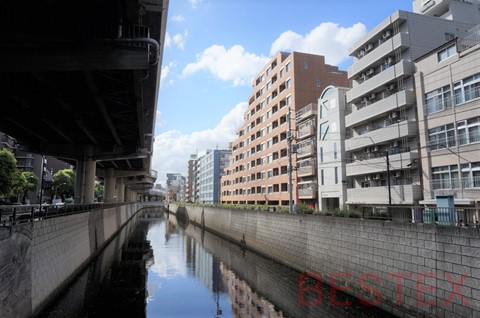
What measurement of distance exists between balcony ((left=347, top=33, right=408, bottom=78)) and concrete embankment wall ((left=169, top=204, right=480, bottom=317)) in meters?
18.7

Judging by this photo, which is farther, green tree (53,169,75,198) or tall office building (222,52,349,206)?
green tree (53,169,75,198)

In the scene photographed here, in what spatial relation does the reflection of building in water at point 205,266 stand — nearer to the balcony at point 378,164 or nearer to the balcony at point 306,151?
the balcony at point 378,164

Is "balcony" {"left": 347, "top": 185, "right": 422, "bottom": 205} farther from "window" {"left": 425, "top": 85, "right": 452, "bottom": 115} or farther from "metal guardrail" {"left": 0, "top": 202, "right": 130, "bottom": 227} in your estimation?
"metal guardrail" {"left": 0, "top": 202, "right": 130, "bottom": 227}

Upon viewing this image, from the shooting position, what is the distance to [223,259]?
1232 inches

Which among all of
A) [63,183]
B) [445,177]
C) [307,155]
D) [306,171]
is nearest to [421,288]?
[445,177]

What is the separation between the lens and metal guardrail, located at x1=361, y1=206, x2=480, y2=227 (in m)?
12.8

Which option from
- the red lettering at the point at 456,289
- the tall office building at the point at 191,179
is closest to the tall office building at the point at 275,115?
the red lettering at the point at 456,289

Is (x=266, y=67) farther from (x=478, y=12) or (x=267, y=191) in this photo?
(x=478, y=12)

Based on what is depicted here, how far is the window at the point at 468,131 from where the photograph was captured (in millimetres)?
23484

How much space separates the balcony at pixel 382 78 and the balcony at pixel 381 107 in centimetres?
166

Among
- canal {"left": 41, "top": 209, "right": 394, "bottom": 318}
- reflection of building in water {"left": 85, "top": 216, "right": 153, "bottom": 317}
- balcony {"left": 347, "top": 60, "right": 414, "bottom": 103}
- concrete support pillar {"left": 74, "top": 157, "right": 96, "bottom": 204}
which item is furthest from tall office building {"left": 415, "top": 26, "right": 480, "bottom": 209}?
concrete support pillar {"left": 74, "top": 157, "right": 96, "bottom": 204}

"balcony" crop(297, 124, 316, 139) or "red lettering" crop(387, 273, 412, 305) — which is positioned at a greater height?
"balcony" crop(297, 124, 316, 139)

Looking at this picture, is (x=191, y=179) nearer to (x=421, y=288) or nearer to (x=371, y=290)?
(x=371, y=290)

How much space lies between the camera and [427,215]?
15.2m
